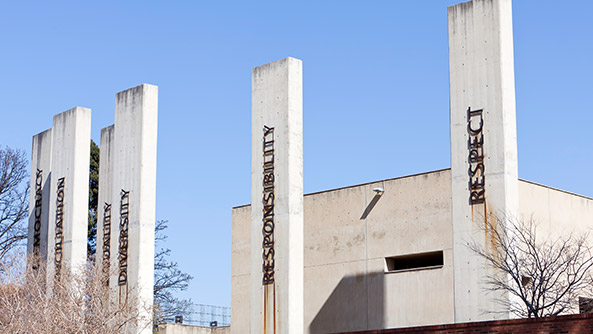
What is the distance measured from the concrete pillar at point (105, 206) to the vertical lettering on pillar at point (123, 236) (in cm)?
40

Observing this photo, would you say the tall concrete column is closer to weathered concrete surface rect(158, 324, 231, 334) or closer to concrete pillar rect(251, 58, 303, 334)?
concrete pillar rect(251, 58, 303, 334)

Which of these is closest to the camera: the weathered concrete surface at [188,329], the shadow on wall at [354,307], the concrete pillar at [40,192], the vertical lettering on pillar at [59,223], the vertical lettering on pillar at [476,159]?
the vertical lettering on pillar at [476,159]

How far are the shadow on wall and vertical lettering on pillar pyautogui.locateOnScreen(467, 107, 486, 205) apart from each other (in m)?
11.4

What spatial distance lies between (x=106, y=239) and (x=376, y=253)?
30.7 feet

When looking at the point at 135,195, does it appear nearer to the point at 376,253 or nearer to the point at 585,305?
the point at 376,253

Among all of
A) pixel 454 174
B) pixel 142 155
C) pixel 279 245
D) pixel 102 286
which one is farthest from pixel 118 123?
pixel 454 174

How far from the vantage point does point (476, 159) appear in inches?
957

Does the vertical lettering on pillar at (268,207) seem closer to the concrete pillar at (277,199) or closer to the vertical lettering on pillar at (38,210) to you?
the concrete pillar at (277,199)

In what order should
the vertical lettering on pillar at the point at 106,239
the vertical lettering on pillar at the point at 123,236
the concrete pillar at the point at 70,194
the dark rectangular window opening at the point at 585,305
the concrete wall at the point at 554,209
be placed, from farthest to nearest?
the concrete pillar at the point at 70,194 → the concrete wall at the point at 554,209 → the vertical lettering on pillar at the point at 106,239 → the vertical lettering on pillar at the point at 123,236 → the dark rectangular window opening at the point at 585,305

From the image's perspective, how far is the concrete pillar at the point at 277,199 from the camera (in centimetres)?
2750

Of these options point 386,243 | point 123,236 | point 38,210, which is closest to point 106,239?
point 123,236

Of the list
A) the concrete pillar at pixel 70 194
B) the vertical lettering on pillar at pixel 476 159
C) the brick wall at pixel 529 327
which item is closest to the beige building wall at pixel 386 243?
the concrete pillar at pixel 70 194

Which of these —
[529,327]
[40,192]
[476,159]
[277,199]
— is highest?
[40,192]

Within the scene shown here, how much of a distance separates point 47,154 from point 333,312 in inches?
492
